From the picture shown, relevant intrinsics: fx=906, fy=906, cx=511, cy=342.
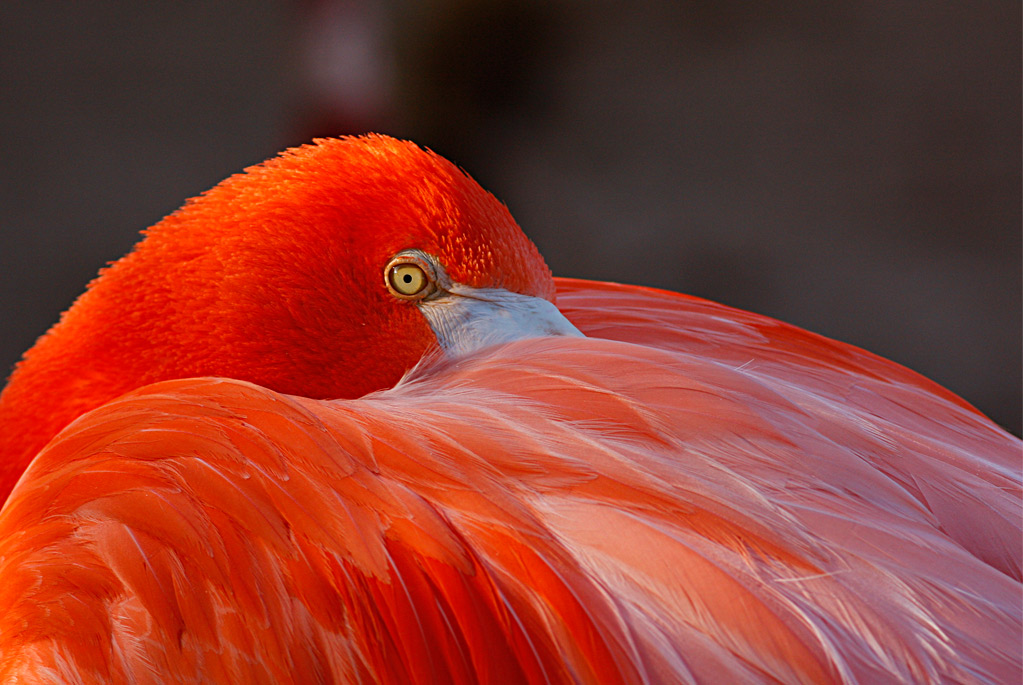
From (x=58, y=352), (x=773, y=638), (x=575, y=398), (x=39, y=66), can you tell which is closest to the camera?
(x=773, y=638)

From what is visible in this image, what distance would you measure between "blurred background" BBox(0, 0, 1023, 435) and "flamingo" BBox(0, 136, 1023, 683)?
136cm

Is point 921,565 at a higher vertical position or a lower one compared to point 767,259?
higher

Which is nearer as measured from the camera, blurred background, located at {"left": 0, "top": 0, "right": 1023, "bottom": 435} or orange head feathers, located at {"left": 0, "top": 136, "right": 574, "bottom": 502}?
orange head feathers, located at {"left": 0, "top": 136, "right": 574, "bottom": 502}

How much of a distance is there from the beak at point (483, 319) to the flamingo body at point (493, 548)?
212 mm

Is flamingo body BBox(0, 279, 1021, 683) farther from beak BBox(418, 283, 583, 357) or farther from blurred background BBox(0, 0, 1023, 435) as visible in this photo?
blurred background BBox(0, 0, 1023, 435)

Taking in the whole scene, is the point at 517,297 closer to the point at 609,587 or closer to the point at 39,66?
the point at 609,587

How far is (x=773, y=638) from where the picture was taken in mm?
446

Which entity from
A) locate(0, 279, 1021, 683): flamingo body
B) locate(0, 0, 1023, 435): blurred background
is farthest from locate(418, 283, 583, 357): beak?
locate(0, 0, 1023, 435): blurred background

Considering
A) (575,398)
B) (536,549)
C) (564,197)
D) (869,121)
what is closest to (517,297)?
(575,398)

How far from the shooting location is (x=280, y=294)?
78cm

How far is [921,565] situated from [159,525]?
402mm

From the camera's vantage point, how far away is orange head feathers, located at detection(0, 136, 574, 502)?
77 cm

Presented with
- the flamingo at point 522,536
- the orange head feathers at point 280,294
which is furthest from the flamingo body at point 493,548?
the orange head feathers at point 280,294

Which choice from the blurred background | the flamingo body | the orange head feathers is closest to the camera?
the flamingo body
